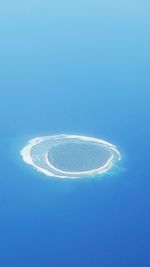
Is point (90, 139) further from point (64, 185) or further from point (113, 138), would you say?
point (64, 185)

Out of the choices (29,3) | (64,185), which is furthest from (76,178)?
(29,3)

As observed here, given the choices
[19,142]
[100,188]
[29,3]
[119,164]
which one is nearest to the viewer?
[100,188]

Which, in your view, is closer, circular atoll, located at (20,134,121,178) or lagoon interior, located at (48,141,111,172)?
circular atoll, located at (20,134,121,178)

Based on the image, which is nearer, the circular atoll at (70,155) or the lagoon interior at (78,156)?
the circular atoll at (70,155)

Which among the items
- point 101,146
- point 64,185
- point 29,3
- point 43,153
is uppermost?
point 29,3

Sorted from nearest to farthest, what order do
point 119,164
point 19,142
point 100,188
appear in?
point 100,188
point 119,164
point 19,142

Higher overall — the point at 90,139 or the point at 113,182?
the point at 90,139

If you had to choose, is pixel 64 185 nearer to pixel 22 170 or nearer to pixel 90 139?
pixel 22 170

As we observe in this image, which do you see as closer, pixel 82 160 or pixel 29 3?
pixel 82 160
